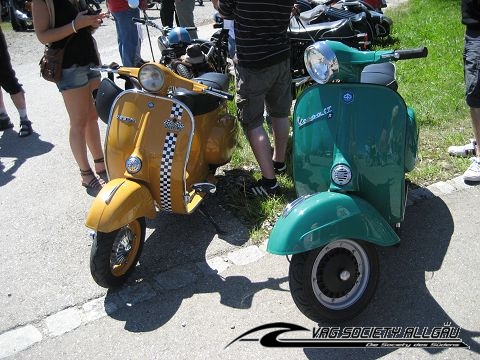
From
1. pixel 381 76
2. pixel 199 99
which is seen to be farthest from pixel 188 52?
pixel 381 76

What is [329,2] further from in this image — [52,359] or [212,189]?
[52,359]

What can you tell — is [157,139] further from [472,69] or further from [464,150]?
[464,150]

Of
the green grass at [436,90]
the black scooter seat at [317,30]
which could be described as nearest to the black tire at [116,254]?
the green grass at [436,90]

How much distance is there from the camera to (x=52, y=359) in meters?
2.58

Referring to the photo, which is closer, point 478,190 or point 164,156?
point 164,156

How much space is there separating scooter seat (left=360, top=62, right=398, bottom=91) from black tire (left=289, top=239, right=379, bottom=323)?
1.20 metres

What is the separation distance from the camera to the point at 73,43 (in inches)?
150

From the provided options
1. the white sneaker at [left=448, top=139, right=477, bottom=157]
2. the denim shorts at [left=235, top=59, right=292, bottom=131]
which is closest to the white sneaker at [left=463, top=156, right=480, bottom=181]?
the white sneaker at [left=448, top=139, right=477, bottom=157]

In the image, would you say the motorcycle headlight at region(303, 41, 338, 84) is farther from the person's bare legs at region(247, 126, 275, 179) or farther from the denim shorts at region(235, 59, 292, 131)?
the person's bare legs at region(247, 126, 275, 179)

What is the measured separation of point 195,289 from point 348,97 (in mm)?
1386

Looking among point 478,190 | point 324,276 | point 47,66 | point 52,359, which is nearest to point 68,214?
point 47,66

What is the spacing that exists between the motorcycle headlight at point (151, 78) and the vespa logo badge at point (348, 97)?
1079mm

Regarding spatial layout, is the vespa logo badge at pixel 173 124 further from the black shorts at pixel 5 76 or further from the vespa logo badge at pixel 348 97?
the black shorts at pixel 5 76

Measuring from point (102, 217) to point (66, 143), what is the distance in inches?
107
